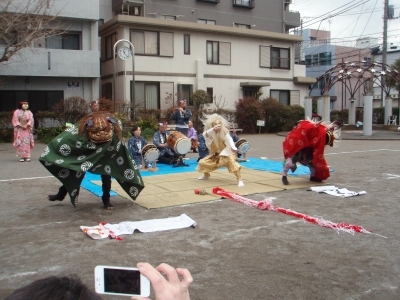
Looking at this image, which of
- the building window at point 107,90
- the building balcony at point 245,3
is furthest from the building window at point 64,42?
the building balcony at point 245,3

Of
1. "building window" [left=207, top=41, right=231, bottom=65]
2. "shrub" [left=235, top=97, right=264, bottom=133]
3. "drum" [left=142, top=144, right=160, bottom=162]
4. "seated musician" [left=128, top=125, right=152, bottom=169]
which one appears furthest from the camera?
"building window" [left=207, top=41, right=231, bottom=65]

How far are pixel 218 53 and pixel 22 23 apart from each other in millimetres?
11579

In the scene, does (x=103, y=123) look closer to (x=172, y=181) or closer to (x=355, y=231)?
(x=172, y=181)

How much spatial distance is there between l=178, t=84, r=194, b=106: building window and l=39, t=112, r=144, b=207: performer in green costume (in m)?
18.0

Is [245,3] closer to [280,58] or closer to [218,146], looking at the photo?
[280,58]

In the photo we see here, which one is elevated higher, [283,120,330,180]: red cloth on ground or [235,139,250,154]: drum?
[283,120,330,180]: red cloth on ground

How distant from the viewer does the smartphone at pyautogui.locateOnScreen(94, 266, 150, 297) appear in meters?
1.49

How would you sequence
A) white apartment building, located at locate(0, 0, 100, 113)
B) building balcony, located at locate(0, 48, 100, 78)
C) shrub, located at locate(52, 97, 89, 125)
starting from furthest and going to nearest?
white apartment building, located at locate(0, 0, 100, 113)
building balcony, located at locate(0, 48, 100, 78)
shrub, located at locate(52, 97, 89, 125)

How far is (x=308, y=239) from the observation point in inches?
217

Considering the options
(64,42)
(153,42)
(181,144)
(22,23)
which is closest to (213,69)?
(153,42)

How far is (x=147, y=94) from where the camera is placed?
78.6 ft

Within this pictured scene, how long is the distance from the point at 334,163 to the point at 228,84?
1499cm

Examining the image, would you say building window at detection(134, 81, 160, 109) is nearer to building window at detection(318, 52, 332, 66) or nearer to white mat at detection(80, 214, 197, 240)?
white mat at detection(80, 214, 197, 240)

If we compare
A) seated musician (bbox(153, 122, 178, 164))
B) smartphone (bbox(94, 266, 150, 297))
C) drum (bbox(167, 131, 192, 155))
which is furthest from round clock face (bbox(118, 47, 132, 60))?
smartphone (bbox(94, 266, 150, 297))
